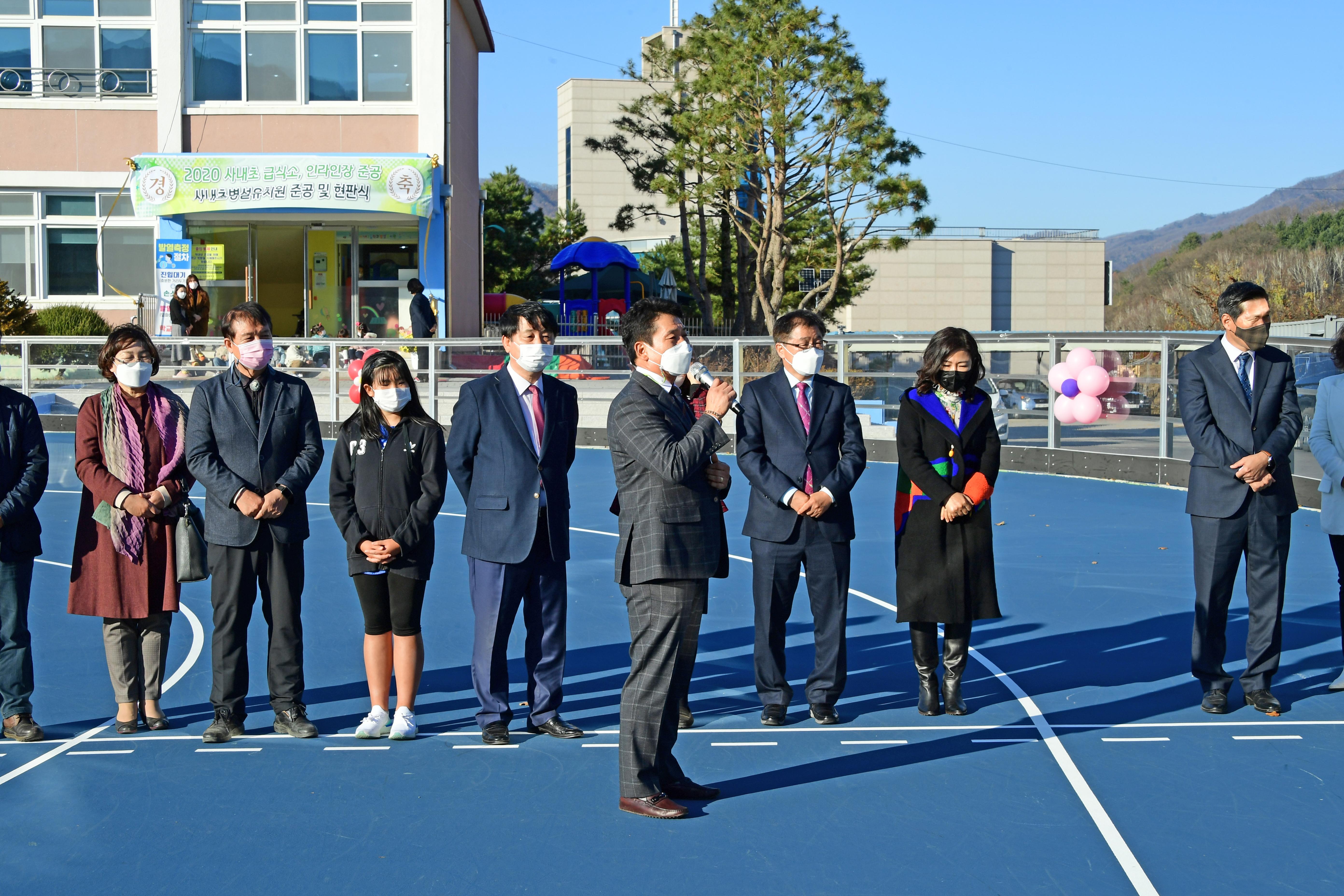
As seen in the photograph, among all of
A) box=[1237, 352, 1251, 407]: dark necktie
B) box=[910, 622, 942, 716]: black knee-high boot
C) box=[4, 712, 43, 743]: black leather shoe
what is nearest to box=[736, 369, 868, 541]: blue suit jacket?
box=[910, 622, 942, 716]: black knee-high boot

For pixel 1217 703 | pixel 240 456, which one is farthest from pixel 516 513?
pixel 1217 703

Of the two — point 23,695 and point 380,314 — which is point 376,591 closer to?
point 23,695

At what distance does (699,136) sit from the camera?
33.1 metres

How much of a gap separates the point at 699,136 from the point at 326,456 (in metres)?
16.9

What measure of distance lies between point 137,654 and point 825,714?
327 centimetres

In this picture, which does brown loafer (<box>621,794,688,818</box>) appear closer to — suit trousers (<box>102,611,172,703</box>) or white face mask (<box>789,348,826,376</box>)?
white face mask (<box>789,348,826,376</box>)

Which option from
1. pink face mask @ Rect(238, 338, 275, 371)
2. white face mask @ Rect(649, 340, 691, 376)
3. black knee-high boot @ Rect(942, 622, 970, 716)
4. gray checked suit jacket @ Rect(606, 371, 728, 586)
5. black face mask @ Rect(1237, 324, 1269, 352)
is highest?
black face mask @ Rect(1237, 324, 1269, 352)

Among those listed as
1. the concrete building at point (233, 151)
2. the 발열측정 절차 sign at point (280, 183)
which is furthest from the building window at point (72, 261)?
the 발열측정 절차 sign at point (280, 183)

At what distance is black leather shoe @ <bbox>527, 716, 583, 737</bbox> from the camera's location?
5.96 m

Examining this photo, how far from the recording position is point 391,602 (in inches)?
233

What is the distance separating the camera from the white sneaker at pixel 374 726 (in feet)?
19.4

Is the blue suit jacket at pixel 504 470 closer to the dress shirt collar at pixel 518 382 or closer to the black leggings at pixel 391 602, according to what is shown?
the dress shirt collar at pixel 518 382

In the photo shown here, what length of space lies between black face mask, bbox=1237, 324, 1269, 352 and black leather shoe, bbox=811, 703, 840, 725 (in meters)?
2.72

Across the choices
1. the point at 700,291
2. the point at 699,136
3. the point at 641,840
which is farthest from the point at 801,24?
the point at 641,840
